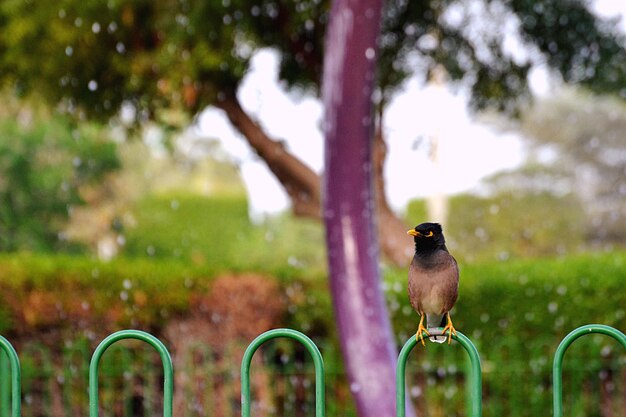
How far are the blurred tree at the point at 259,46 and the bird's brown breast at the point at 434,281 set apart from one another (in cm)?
553

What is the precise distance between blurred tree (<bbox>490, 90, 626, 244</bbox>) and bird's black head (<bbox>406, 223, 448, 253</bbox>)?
22748 mm

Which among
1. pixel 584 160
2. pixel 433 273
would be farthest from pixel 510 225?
pixel 433 273

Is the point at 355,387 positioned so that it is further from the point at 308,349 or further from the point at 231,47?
the point at 231,47

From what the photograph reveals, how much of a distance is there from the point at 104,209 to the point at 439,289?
59.8ft

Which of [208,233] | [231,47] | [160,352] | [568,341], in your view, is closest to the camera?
[568,341]

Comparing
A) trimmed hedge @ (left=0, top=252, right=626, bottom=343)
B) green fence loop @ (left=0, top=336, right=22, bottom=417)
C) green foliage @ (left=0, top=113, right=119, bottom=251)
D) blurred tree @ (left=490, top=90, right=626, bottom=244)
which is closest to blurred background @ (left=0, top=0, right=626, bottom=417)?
trimmed hedge @ (left=0, top=252, right=626, bottom=343)

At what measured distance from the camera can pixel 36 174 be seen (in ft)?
60.6

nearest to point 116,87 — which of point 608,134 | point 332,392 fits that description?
point 332,392

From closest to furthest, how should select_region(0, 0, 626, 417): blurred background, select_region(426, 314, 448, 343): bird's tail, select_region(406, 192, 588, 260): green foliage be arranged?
select_region(426, 314, 448, 343): bird's tail → select_region(0, 0, 626, 417): blurred background → select_region(406, 192, 588, 260): green foliage

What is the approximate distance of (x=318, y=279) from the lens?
356 inches

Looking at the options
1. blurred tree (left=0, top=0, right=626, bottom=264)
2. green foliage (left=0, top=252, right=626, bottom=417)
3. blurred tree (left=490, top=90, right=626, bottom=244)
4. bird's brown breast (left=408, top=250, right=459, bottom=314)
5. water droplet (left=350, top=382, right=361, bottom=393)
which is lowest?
water droplet (left=350, top=382, right=361, bottom=393)

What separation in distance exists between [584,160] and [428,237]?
2811 cm

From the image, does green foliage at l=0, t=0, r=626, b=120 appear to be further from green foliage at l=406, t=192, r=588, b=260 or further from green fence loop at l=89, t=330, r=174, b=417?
green foliage at l=406, t=192, r=588, b=260

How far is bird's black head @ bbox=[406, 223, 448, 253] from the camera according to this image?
9.93 ft
